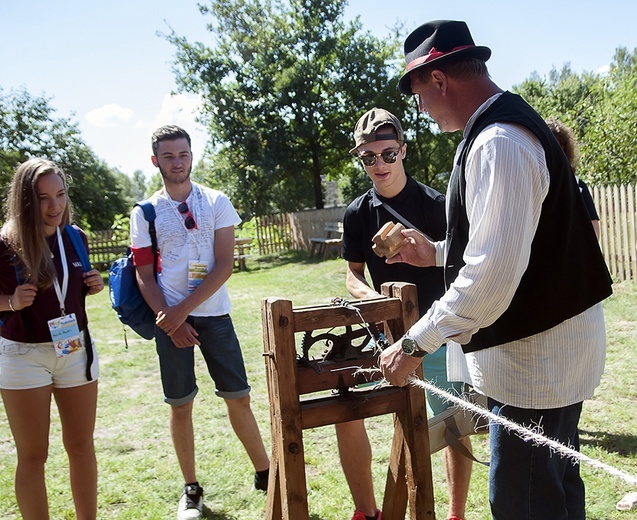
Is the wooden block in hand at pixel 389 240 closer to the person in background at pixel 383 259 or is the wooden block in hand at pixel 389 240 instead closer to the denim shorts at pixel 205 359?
the person in background at pixel 383 259

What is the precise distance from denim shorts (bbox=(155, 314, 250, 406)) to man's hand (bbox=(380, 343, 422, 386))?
164cm

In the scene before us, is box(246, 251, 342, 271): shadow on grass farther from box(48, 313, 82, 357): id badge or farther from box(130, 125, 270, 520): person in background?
box(48, 313, 82, 357): id badge

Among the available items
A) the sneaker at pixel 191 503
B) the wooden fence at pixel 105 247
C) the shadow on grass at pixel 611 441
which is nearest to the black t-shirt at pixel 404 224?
the sneaker at pixel 191 503

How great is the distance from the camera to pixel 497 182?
162 centimetres

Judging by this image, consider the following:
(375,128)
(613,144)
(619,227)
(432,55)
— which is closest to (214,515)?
(375,128)

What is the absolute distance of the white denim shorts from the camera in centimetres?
281

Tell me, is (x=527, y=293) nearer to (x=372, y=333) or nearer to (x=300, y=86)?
(x=372, y=333)

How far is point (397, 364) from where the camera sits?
189 cm

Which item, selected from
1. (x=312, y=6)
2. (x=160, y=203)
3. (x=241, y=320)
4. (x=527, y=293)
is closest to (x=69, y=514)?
(x=160, y=203)

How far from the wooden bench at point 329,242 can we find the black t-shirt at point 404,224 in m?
14.0

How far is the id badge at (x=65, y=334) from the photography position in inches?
113

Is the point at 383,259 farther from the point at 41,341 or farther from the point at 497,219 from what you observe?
the point at 41,341

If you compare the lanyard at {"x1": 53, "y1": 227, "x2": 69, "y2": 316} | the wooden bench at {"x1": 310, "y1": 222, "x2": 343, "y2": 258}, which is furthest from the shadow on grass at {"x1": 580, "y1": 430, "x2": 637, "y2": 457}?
the wooden bench at {"x1": 310, "y1": 222, "x2": 343, "y2": 258}

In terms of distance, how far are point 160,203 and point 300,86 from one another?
20.5m
